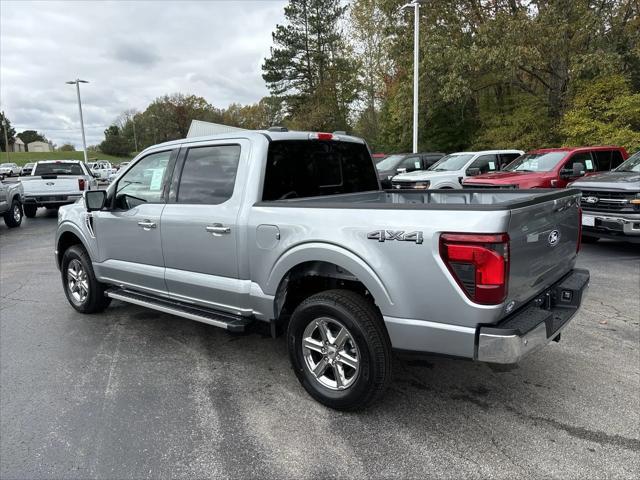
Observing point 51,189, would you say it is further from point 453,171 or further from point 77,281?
point 453,171

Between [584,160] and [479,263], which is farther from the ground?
[584,160]

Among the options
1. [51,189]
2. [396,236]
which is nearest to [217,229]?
[396,236]

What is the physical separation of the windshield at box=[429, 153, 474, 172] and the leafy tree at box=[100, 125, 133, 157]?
9579 centimetres

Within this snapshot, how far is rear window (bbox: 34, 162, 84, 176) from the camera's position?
15.7 m

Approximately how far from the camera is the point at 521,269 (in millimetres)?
2781

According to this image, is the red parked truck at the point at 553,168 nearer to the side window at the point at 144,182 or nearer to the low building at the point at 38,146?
the side window at the point at 144,182

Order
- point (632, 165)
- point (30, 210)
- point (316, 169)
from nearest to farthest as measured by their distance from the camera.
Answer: point (316, 169)
point (632, 165)
point (30, 210)

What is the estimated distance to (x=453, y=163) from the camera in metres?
14.0

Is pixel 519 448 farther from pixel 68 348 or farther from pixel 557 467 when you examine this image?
pixel 68 348

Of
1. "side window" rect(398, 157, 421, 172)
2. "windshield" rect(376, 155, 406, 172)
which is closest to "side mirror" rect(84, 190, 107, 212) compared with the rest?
"windshield" rect(376, 155, 406, 172)

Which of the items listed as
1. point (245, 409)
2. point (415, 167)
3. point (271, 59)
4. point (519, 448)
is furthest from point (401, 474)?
point (271, 59)

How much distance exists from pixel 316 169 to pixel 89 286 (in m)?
2.93

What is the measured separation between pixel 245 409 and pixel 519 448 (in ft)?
5.76

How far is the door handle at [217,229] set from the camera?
3.69m
